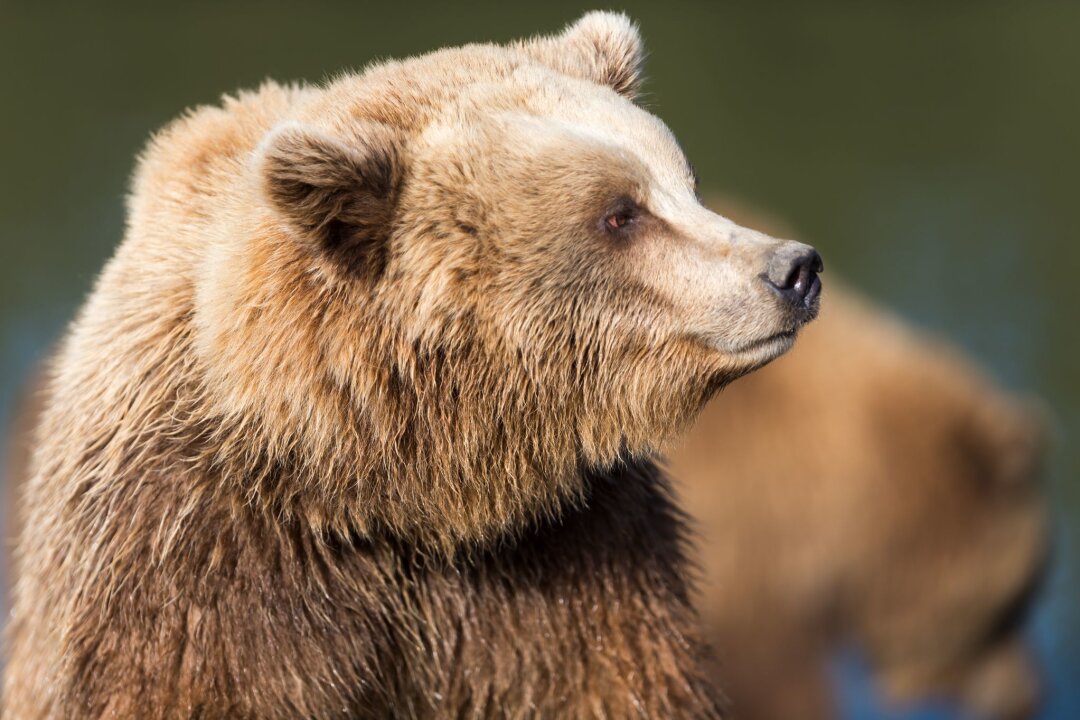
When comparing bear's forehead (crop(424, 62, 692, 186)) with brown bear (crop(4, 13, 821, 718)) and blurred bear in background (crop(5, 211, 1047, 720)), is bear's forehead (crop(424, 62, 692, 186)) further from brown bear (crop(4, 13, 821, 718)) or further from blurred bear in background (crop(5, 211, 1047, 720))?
blurred bear in background (crop(5, 211, 1047, 720))

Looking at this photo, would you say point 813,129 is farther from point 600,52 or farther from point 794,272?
point 794,272

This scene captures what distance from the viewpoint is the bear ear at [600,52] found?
14.1ft

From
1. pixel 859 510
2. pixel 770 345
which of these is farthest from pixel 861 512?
pixel 770 345

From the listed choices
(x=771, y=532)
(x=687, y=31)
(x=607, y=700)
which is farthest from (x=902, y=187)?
(x=607, y=700)

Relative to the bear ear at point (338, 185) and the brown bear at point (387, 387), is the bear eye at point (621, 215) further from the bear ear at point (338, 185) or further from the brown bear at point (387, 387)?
the bear ear at point (338, 185)

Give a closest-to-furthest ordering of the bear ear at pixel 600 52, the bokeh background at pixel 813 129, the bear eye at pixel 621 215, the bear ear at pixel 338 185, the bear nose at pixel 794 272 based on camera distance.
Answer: the bear ear at pixel 338 185, the bear nose at pixel 794 272, the bear eye at pixel 621 215, the bear ear at pixel 600 52, the bokeh background at pixel 813 129

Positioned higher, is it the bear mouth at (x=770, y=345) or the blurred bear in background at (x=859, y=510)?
the bear mouth at (x=770, y=345)

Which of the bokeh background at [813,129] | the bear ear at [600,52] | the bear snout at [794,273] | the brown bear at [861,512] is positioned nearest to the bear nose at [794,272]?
the bear snout at [794,273]

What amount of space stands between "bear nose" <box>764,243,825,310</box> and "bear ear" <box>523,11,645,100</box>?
2.57 ft

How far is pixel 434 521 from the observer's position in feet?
13.1

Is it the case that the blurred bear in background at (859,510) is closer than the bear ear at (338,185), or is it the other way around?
the bear ear at (338,185)

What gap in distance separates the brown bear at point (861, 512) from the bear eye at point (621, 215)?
14.1ft

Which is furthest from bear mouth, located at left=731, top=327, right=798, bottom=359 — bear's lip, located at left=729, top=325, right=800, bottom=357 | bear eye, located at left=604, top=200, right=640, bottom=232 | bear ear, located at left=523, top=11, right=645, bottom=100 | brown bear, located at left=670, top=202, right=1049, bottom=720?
brown bear, located at left=670, top=202, right=1049, bottom=720

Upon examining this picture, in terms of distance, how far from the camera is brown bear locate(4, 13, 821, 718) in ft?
12.5
